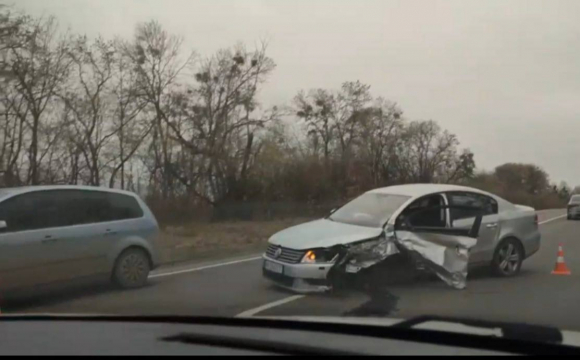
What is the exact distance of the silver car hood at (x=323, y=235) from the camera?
9.12 meters

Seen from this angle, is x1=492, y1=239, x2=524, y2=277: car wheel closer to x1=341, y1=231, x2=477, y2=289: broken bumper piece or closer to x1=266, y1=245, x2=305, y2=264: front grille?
x1=341, y1=231, x2=477, y2=289: broken bumper piece

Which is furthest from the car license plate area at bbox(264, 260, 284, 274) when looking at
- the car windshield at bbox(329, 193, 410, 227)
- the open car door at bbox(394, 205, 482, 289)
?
the open car door at bbox(394, 205, 482, 289)

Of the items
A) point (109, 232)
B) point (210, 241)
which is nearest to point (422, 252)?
point (109, 232)

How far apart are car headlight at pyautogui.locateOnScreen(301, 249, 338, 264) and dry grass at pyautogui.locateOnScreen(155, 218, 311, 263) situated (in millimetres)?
3945

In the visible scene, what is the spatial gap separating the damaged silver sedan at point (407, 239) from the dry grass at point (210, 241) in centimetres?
362

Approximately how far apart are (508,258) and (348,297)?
424 cm

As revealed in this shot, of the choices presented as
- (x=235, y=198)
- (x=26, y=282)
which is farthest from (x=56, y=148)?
(x=26, y=282)

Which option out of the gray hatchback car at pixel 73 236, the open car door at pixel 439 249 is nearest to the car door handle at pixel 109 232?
the gray hatchback car at pixel 73 236

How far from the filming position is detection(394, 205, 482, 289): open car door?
30.0 ft

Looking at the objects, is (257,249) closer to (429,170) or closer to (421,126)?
(429,170)

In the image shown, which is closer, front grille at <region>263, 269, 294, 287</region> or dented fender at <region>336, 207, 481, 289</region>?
dented fender at <region>336, 207, 481, 289</region>

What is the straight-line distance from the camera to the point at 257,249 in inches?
680

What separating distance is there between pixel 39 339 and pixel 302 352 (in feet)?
4.71

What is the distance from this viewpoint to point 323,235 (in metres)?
9.43
